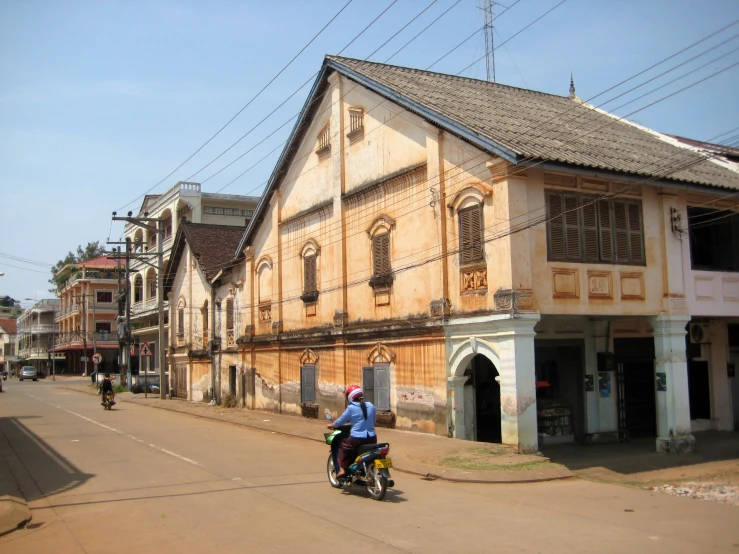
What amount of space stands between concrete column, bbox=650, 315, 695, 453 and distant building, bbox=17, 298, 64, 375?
83.1 m

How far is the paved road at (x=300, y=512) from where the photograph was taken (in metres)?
8.30

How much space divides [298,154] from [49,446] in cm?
1280

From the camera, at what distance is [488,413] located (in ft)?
63.5

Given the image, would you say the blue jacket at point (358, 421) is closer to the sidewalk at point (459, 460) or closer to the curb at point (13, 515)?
the sidewalk at point (459, 460)

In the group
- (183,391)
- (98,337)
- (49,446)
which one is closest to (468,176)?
(49,446)

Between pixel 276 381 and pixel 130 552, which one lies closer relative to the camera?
pixel 130 552

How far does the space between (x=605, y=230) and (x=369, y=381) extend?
7968mm

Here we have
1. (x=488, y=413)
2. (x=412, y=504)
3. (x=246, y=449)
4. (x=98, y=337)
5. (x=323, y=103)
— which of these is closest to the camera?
(x=412, y=504)

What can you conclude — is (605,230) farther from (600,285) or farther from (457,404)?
(457,404)

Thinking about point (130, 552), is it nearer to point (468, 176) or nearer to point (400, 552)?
point (400, 552)

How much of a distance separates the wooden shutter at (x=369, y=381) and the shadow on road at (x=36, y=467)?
8.51m

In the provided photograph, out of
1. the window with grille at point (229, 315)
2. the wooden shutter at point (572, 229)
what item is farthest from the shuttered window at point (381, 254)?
the window with grille at point (229, 315)

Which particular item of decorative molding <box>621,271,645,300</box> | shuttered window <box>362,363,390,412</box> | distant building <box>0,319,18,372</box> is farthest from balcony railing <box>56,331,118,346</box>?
decorative molding <box>621,271,645,300</box>

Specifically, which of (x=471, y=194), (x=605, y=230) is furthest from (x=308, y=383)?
(x=605, y=230)
